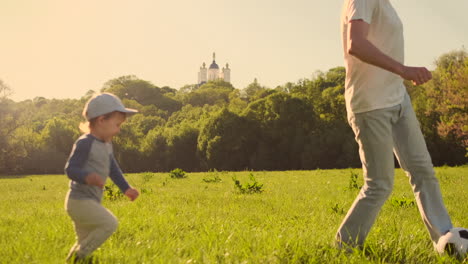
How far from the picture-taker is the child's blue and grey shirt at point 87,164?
3121mm

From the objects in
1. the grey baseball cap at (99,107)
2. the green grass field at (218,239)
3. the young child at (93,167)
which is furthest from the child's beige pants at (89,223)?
the grey baseball cap at (99,107)

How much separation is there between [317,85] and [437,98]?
20.9 m

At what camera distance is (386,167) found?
408 centimetres

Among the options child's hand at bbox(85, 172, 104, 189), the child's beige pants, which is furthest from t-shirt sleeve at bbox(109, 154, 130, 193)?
child's hand at bbox(85, 172, 104, 189)

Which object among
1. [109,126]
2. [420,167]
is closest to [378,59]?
[420,167]

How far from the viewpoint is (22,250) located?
4.01 m

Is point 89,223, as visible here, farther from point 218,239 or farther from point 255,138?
point 255,138

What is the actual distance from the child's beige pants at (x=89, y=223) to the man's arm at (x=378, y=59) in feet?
7.94

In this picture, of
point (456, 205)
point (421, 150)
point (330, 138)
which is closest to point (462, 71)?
point (330, 138)

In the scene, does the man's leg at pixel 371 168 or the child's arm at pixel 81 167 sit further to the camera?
the man's leg at pixel 371 168

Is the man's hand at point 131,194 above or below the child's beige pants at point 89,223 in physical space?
above

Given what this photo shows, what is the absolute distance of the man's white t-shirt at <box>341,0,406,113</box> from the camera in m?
4.03

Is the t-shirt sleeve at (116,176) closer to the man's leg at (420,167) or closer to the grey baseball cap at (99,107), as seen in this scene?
the grey baseball cap at (99,107)

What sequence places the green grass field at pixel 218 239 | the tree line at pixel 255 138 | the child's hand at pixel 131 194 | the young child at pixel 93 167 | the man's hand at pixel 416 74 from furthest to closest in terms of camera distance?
the tree line at pixel 255 138
the green grass field at pixel 218 239
the man's hand at pixel 416 74
the child's hand at pixel 131 194
the young child at pixel 93 167
